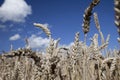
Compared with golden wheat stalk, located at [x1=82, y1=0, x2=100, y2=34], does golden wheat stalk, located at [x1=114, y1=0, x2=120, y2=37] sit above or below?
below

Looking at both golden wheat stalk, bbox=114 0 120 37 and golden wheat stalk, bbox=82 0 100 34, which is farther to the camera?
golden wheat stalk, bbox=82 0 100 34

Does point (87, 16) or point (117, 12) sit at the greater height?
point (87, 16)

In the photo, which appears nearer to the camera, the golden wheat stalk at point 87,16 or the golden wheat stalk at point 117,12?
the golden wheat stalk at point 117,12

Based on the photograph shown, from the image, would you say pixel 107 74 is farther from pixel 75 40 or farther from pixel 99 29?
pixel 99 29

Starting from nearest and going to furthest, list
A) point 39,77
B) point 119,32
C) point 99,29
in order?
point 119,32 → point 39,77 → point 99,29

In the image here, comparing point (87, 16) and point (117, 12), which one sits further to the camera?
point (87, 16)

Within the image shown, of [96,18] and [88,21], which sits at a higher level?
[96,18]

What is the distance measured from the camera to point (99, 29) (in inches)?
145

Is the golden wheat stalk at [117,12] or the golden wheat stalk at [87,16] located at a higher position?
the golden wheat stalk at [87,16]

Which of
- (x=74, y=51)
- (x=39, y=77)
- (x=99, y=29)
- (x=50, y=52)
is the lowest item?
(x=39, y=77)

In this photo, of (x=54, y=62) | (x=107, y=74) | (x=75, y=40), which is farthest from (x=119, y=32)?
(x=107, y=74)

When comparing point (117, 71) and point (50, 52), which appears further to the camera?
point (117, 71)

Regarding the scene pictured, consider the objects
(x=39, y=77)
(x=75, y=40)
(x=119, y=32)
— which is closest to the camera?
(x=119, y=32)

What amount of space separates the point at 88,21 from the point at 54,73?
84 cm
